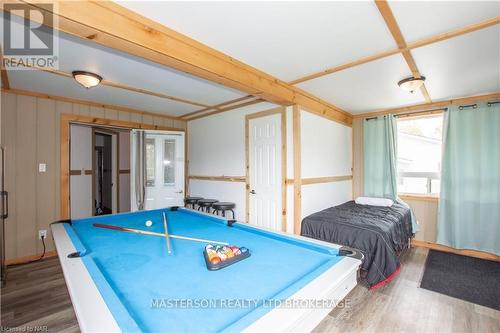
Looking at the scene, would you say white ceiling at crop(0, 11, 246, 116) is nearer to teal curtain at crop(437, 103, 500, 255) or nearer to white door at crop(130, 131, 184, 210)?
white door at crop(130, 131, 184, 210)

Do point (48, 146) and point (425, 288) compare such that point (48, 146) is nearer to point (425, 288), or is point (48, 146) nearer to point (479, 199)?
point (425, 288)

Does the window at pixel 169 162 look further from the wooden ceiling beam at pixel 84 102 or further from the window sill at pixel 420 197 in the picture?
the window sill at pixel 420 197

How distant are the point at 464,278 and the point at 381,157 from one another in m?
2.10

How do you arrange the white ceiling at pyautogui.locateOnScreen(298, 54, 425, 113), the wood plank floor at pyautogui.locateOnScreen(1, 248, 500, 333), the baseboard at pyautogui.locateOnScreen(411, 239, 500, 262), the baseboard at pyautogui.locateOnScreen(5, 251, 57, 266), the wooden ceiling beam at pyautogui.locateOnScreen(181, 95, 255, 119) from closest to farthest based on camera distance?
the wood plank floor at pyautogui.locateOnScreen(1, 248, 500, 333) → the white ceiling at pyautogui.locateOnScreen(298, 54, 425, 113) → the baseboard at pyautogui.locateOnScreen(5, 251, 57, 266) → the baseboard at pyautogui.locateOnScreen(411, 239, 500, 262) → the wooden ceiling beam at pyautogui.locateOnScreen(181, 95, 255, 119)

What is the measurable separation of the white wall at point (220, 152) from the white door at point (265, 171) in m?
0.22

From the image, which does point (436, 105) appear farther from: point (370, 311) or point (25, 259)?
point (25, 259)

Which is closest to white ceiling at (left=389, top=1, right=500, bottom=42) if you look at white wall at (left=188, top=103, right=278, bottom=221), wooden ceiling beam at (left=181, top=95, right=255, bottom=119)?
white wall at (left=188, top=103, right=278, bottom=221)

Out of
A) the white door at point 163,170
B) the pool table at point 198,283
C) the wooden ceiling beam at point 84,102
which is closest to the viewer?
the pool table at point 198,283

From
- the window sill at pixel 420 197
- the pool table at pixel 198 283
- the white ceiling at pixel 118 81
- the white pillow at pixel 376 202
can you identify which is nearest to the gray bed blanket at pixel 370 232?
the white pillow at pixel 376 202

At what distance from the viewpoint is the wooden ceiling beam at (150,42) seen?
1.40 m

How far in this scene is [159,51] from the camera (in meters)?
1.74

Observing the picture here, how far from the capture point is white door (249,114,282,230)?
3.50 metres

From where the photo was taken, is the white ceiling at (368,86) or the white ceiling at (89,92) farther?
the white ceiling at (89,92)

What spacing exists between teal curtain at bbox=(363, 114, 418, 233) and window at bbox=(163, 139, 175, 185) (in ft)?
12.3
